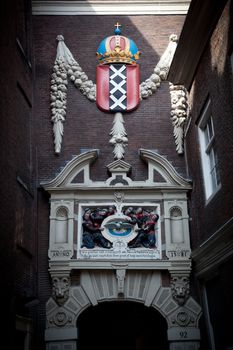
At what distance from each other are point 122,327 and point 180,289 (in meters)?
5.53

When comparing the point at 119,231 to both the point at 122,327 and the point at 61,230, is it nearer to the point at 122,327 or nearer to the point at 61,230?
the point at 61,230

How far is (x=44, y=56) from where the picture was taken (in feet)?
44.0

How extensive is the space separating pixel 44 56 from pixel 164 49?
3209 mm

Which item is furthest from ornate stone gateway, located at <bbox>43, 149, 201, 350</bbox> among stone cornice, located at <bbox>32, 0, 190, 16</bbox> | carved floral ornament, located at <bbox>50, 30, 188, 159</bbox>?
stone cornice, located at <bbox>32, 0, 190, 16</bbox>

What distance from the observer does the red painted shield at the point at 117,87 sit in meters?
12.9

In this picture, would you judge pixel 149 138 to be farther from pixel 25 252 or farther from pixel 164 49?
pixel 25 252

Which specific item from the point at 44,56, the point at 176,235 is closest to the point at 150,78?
the point at 44,56

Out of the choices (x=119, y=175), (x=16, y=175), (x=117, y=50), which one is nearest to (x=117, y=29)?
(x=117, y=50)

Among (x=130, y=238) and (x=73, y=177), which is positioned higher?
(x=73, y=177)

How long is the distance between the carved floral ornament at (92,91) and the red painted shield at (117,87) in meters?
0.17

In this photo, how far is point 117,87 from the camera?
13062mm

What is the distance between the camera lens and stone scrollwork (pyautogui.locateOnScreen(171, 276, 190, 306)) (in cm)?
Result: 1120

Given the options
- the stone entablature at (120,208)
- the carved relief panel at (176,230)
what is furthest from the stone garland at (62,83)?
the carved relief panel at (176,230)

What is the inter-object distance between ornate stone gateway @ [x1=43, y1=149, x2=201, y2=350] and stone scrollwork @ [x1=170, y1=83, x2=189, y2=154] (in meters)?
0.83
